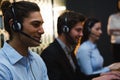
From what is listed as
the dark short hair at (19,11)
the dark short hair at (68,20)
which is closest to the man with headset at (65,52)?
the dark short hair at (68,20)

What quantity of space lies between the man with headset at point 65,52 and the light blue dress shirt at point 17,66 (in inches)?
15.9

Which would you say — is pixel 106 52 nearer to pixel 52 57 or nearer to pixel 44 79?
pixel 52 57

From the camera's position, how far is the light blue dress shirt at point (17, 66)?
4.69ft

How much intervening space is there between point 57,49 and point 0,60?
72 cm

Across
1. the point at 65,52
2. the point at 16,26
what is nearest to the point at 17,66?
the point at 16,26

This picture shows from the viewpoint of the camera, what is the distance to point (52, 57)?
2045mm

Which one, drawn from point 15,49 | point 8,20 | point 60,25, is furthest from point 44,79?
point 60,25

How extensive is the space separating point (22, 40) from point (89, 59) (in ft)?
3.81

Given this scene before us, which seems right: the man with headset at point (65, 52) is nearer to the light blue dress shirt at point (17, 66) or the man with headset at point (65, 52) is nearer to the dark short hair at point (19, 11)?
the light blue dress shirt at point (17, 66)

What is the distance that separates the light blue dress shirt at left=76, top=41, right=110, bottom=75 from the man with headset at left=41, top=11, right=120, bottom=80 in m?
0.26

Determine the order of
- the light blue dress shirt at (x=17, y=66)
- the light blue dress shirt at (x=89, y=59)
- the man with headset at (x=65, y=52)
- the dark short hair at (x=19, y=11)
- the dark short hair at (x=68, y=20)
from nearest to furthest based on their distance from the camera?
the light blue dress shirt at (x=17, y=66) → the dark short hair at (x=19, y=11) → the man with headset at (x=65, y=52) → the dark short hair at (x=68, y=20) → the light blue dress shirt at (x=89, y=59)

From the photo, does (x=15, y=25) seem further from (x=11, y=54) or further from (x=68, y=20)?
(x=68, y=20)

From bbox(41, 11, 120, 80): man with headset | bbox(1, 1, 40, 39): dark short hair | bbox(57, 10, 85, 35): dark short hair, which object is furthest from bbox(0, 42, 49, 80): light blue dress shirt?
bbox(57, 10, 85, 35): dark short hair

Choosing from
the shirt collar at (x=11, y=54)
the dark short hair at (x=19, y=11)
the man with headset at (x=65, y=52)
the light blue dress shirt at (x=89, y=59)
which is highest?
the dark short hair at (x=19, y=11)
